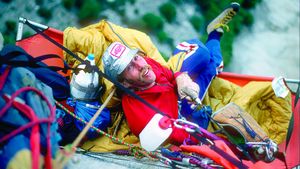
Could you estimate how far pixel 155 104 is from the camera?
2.48 metres

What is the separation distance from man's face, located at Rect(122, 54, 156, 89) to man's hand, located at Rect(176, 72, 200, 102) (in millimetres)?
182

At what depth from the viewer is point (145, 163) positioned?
227 cm

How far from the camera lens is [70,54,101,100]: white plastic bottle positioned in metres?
2.45

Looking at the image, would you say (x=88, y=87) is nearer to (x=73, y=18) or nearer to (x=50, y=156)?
(x=50, y=156)

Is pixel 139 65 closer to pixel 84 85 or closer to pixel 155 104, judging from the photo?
pixel 155 104

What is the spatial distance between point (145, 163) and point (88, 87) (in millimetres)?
615

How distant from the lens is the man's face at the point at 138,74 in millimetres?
2412

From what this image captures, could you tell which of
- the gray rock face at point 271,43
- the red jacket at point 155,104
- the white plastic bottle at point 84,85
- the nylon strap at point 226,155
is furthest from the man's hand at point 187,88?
the gray rock face at point 271,43

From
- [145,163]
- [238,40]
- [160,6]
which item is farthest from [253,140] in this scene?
[160,6]

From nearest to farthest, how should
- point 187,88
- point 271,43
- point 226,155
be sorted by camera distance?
point 226,155 → point 187,88 → point 271,43

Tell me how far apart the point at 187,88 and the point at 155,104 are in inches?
9.6

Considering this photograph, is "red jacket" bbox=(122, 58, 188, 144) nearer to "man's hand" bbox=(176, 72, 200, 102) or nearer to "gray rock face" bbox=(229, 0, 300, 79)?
"man's hand" bbox=(176, 72, 200, 102)

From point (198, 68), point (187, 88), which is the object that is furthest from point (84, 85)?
point (198, 68)

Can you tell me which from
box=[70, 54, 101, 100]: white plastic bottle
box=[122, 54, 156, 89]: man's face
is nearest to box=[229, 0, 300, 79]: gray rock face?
box=[122, 54, 156, 89]: man's face
